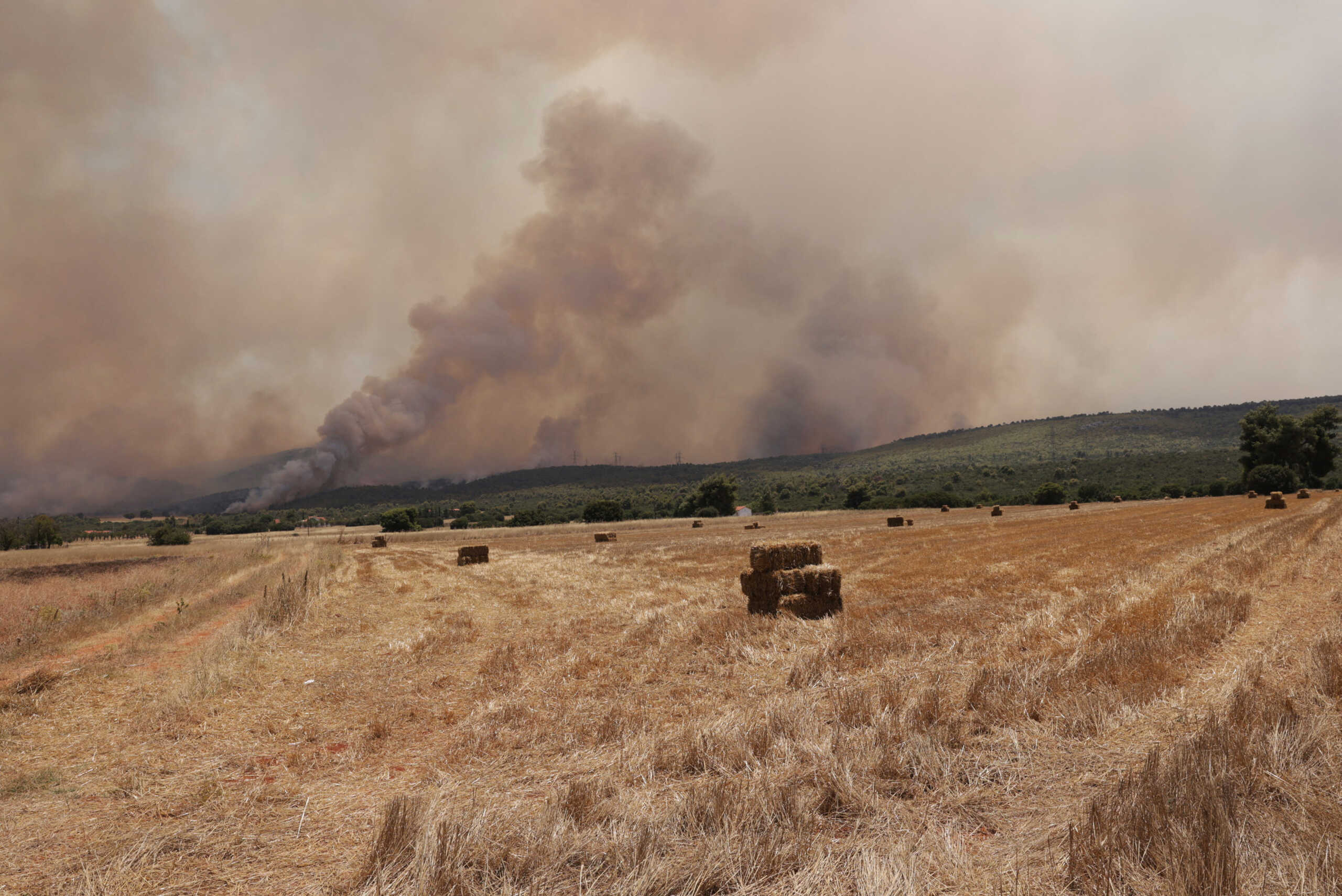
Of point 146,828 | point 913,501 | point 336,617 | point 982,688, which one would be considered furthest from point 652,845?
point 913,501

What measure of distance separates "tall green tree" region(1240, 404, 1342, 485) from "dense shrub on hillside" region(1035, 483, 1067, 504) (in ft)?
85.3

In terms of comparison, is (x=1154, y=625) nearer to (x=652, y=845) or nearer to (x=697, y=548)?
(x=652, y=845)

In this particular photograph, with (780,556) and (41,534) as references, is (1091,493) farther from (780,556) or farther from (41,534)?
(41,534)

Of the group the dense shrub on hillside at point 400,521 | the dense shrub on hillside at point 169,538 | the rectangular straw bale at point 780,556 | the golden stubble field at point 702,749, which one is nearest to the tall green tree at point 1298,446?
the golden stubble field at point 702,749

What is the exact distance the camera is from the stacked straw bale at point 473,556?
35.0 metres

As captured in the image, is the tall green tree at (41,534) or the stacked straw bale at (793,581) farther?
the tall green tree at (41,534)

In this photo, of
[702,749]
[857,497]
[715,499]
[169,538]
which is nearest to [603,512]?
[715,499]

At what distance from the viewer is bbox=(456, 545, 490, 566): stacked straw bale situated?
35.0m

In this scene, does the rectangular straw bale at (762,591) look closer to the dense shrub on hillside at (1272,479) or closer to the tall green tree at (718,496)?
the dense shrub on hillside at (1272,479)

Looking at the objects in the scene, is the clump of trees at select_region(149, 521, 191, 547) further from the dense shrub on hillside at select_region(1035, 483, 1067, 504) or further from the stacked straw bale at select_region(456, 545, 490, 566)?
the dense shrub on hillside at select_region(1035, 483, 1067, 504)

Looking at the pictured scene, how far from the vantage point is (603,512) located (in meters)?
109

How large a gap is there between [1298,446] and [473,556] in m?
118

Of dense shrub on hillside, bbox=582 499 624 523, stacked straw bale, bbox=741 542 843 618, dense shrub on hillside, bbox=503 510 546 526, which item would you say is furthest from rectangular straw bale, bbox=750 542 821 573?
dense shrub on hillside, bbox=582 499 624 523

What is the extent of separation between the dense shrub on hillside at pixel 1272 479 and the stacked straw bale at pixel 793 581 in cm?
10284
